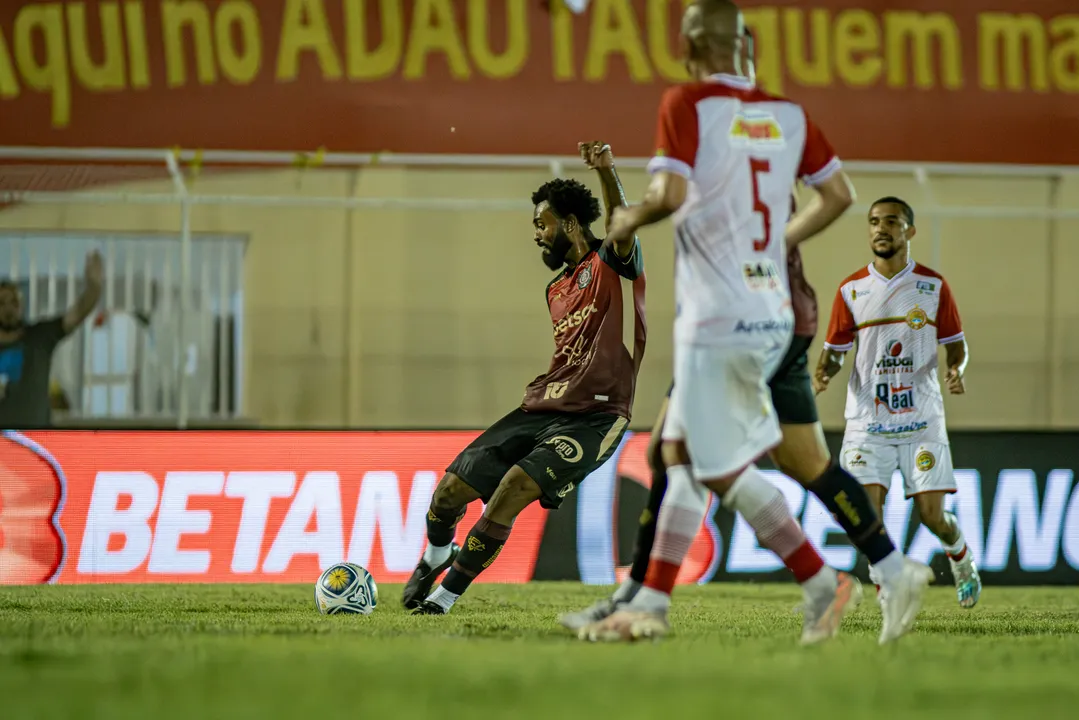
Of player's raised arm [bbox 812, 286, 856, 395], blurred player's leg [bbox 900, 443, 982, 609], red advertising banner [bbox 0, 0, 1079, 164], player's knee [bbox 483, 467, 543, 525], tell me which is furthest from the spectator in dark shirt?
blurred player's leg [bbox 900, 443, 982, 609]

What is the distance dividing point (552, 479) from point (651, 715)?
2.99 metres

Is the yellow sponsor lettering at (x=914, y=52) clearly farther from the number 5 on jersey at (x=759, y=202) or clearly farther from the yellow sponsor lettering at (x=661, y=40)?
the number 5 on jersey at (x=759, y=202)

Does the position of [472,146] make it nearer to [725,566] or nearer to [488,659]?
[725,566]

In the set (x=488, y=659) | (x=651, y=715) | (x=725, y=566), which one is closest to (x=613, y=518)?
(x=725, y=566)

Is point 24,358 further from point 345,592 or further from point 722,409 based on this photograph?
point 722,409

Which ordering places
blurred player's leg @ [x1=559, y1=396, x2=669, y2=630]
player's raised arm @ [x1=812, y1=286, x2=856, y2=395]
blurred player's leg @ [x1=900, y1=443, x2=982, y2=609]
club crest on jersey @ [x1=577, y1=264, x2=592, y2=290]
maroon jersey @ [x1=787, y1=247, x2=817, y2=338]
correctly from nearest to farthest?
1. maroon jersey @ [x1=787, y1=247, x2=817, y2=338]
2. blurred player's leg @ [x1=559, y1=396, x2=669, y2=630]
3. club crest on jersey @ [x1=577, y1=264, x2=592, y2=290]
4. blurred player's leg @ [x1=900, y1=443, x2=982, y2=609]
5. player's raised arm @ [x1=812, y1=286, x2=856, y2=395]

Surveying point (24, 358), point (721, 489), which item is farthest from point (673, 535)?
point (24, 358)

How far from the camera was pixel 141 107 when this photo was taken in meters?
11.2

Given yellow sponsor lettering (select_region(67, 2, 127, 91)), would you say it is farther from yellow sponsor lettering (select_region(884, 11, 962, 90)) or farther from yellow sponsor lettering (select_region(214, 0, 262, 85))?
yellow sponsor lettering (select_region(884, 11, 962, 90))

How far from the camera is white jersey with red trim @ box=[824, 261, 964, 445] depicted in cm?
730

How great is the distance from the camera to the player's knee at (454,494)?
639cm

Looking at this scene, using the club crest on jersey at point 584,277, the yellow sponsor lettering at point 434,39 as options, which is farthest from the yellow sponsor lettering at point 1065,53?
the club crest on jersey at point 584,277

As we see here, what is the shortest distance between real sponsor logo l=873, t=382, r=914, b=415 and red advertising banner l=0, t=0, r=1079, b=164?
4.50 meters

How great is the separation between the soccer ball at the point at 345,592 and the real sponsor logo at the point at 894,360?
2854 millimetres
